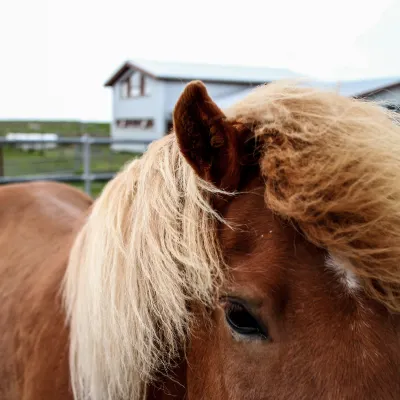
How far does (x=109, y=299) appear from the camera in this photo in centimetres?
125

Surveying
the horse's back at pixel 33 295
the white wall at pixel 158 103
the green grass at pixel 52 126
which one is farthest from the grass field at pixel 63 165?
the green grass at pixel 52 126

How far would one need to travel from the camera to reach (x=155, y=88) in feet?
70.2

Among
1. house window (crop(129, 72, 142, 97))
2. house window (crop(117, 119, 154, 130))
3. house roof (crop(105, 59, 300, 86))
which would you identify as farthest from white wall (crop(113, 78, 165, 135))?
house roof (crop(105, 59, 300, 86))

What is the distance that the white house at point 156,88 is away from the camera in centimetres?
2109

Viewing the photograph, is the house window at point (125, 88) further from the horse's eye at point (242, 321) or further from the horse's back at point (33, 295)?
the horse's eye at point (242, 321)

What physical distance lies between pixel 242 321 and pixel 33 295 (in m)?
1.11

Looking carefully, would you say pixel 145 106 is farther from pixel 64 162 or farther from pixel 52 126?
pixel 52 126

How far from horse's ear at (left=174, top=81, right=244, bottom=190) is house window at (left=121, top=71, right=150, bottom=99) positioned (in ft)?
72.3

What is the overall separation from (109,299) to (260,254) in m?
0.48

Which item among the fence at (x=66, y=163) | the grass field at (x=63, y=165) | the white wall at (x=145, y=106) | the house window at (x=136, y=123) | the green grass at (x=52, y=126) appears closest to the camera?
the fence at (x=66, y=163)

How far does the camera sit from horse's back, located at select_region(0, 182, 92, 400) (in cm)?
155

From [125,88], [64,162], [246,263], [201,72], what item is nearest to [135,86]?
[125,88]

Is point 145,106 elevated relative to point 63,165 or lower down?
elevated

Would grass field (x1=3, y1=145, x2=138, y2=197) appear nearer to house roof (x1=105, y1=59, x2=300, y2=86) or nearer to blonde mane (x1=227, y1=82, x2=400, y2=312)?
blonde mane (x1=227, y1=82, x2=400, y2=312)
